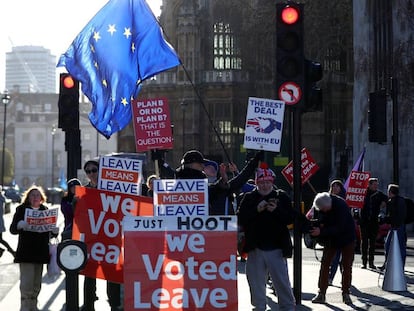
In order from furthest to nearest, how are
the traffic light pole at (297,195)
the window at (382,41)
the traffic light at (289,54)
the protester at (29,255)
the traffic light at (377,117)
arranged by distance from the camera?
the window at (382,41) < the traffic light at (377,117) < the traffic light pole at (297,195) < the traffic light at (289,54) < the protester at (29,255)

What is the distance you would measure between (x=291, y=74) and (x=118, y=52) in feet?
8.33

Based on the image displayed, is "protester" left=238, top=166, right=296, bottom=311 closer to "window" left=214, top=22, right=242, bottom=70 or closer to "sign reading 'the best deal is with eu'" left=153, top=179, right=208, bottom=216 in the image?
"sign reading 'the best deal is with eu'" left=153, top=179, right=208, bottom=216

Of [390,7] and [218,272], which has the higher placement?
[390,7]

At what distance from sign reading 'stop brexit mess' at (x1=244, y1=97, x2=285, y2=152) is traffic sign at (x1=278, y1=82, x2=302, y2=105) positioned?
0.47m

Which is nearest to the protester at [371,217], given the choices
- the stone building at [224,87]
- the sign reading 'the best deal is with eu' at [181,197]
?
the sign reading 'the best deal is with eu' at [181,197]

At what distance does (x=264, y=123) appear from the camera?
11.3m

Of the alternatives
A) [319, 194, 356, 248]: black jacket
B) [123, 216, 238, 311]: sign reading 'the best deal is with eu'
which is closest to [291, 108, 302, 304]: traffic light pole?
[319, 194, 356, 248]: black jacket

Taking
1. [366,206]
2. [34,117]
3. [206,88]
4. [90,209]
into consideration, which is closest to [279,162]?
[206,88]

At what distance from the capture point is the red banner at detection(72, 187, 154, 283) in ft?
32.7

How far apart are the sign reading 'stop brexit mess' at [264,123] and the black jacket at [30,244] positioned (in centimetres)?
294

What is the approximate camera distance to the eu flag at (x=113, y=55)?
12.6 meters

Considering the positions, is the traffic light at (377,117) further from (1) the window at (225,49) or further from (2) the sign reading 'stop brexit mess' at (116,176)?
(1) the window at (225,49)

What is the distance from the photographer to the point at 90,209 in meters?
10.2

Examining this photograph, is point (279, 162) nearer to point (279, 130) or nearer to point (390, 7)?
point (390, 7)
